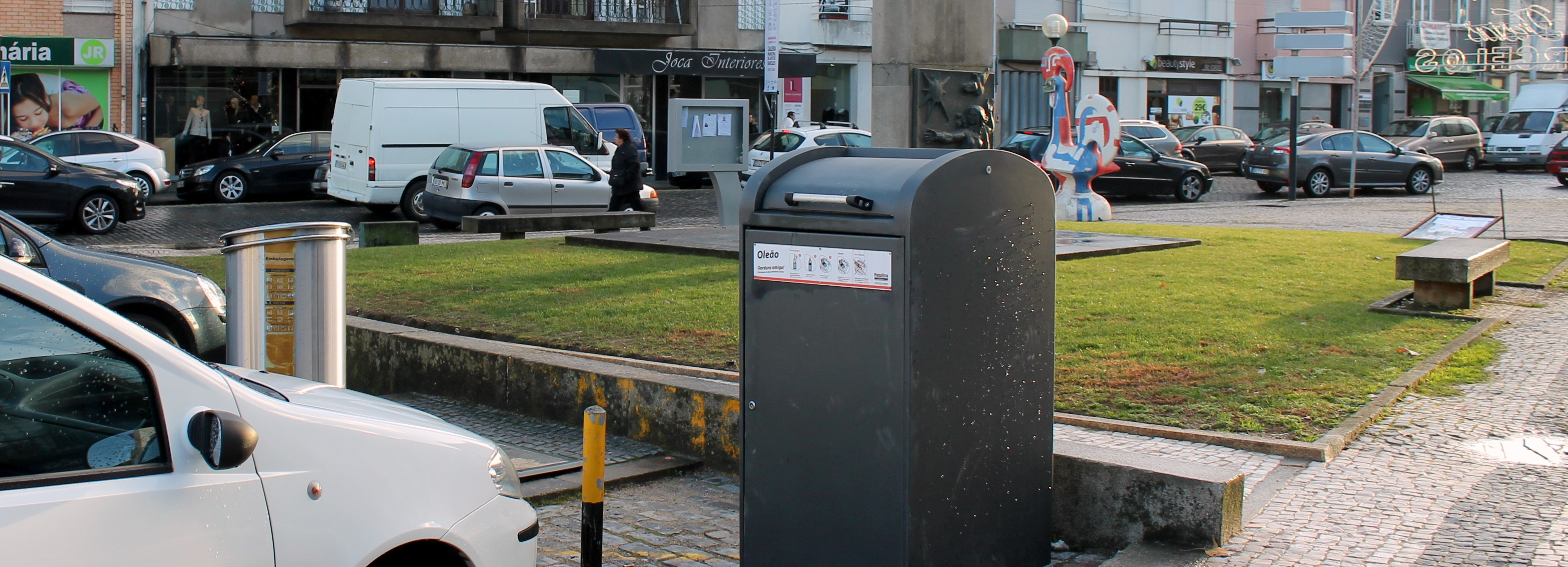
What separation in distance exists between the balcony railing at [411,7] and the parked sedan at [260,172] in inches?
203

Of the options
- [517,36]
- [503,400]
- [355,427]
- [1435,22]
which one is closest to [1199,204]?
[517,36]

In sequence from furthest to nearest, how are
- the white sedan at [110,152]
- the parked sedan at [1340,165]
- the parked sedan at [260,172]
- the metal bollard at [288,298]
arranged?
1. the parked sedan at [1340,165]
2. the parked sedan at [260,172]
3. the white sedan at [110,152]
4. the metal bollard at [288,298]

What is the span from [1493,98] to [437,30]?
3727 centimetres

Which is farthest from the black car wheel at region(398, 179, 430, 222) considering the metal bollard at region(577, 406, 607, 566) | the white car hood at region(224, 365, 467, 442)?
the white car hood at region(224, 365, 467, 442)

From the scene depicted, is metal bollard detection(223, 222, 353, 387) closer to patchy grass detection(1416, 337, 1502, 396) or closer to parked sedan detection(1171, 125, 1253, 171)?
patchy grass detection(1416, 337, 1502, 396)

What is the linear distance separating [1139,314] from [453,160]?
12.7 metres

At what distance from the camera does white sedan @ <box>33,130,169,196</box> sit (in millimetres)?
22250

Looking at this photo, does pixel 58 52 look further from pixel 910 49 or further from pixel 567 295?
pixel 910 49

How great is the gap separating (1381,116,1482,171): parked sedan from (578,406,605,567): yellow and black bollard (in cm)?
3390

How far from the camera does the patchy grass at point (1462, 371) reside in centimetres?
691

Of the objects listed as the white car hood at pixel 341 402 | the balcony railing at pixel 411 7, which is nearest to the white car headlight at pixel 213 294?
the white car hood at pixel 341 402

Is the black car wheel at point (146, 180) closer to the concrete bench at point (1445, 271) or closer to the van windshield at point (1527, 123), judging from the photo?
the concrete bench at point (1445, 271)

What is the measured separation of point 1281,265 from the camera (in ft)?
38.9

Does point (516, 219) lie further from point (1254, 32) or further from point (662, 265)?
point (1254, 32)
